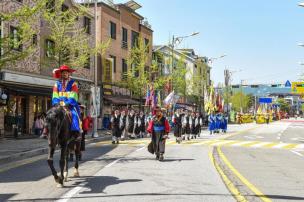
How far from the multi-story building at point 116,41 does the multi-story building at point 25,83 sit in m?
8.55

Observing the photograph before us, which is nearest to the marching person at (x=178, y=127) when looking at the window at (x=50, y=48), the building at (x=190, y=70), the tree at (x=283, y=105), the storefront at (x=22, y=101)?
the window at (x=50, y=48)

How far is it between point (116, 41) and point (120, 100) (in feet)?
18.7

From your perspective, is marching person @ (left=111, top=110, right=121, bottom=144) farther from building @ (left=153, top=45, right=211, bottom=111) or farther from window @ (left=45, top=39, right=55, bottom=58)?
building @ (left=153, top=45, right=211, bottom=111)

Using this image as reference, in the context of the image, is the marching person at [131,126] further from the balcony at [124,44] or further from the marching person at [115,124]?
the balcony at [124,44]

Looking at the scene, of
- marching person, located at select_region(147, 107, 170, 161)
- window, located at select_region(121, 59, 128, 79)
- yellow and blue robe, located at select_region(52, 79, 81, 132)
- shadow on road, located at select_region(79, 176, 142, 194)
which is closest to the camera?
shadow on road, located at select_region(79, 176, 142, 194)

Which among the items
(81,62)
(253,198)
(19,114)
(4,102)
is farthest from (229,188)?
(19,114)

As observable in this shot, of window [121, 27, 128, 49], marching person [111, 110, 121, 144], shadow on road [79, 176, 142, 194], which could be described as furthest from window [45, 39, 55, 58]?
window [121, 27, 128, 49]

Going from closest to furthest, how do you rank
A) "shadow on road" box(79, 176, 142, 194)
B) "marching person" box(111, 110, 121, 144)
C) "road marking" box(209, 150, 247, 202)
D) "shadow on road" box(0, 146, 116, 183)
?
"road marking" box(209, 150, 247, 202)
"shadow on road" box(79, 176, 142, 194)
"shadow on road" box(0, 146, 116, 183)
"marching person" box(111, 110, 121, 144)

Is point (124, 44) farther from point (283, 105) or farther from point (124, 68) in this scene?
point (283, 105)

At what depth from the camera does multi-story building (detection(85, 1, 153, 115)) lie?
1662 inches

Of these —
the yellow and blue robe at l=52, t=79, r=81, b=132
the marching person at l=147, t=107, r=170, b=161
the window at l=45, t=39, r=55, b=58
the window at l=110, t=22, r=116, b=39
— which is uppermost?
the window at l=110, t=22, r=116, b=39

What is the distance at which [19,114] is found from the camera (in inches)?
1142

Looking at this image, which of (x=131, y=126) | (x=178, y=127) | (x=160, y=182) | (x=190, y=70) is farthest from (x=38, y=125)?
(x=190, y=70)

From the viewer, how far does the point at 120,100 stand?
44.6 metres
